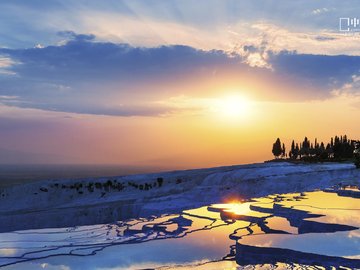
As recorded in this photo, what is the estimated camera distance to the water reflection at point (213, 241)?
14164 mm

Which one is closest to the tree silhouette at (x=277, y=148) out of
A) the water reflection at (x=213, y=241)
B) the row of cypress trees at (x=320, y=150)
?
the row of cypress trees at (x=320, y=150)

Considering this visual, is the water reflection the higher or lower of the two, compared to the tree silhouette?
lower

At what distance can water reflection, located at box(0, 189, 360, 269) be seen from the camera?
14164 mm

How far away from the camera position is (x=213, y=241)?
1798 centimetres

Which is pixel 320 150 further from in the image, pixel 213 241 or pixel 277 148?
pixel 213 241

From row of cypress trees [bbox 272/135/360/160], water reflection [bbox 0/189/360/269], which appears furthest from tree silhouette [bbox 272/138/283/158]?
water reflection [bbox 0/189/360/269]

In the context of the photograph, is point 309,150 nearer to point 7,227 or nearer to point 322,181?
point 322,181

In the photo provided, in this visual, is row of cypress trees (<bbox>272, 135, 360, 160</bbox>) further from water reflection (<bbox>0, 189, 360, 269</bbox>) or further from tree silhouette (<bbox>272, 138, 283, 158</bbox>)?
water reflection (<bbox>0, 189, 360, 269</bbox>)

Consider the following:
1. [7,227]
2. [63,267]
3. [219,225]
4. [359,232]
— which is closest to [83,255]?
[63,267]

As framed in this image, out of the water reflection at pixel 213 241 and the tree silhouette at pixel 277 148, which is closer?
the water reflection at pixel 213 241

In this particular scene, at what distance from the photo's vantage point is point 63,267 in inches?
582

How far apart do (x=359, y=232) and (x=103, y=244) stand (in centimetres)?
986

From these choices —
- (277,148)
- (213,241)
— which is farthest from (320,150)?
(213,241)

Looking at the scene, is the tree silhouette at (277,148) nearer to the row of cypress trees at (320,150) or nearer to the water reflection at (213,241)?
the row of cypress trees at (320,150)
